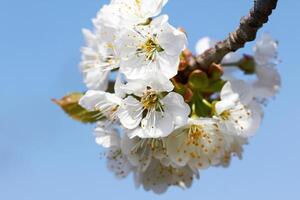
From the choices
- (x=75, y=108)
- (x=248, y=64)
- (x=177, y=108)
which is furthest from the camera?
(x=248, y=64)

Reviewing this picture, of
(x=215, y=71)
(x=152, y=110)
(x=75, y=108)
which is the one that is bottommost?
(x=152, y=110)

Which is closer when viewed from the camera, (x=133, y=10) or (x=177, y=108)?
(x=177, y=108)

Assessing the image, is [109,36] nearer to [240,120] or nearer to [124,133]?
[124,133]

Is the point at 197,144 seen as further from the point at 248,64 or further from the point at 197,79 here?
the point at 248,64

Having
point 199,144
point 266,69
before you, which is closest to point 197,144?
point 199,144

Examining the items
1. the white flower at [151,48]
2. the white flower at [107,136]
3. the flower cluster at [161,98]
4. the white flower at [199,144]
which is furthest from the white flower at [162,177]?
the white flower at [151,48]

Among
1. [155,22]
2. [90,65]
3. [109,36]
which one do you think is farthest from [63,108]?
[155,22]

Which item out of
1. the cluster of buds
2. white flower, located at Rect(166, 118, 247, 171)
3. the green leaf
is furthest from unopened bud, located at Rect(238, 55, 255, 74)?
the green leaf
